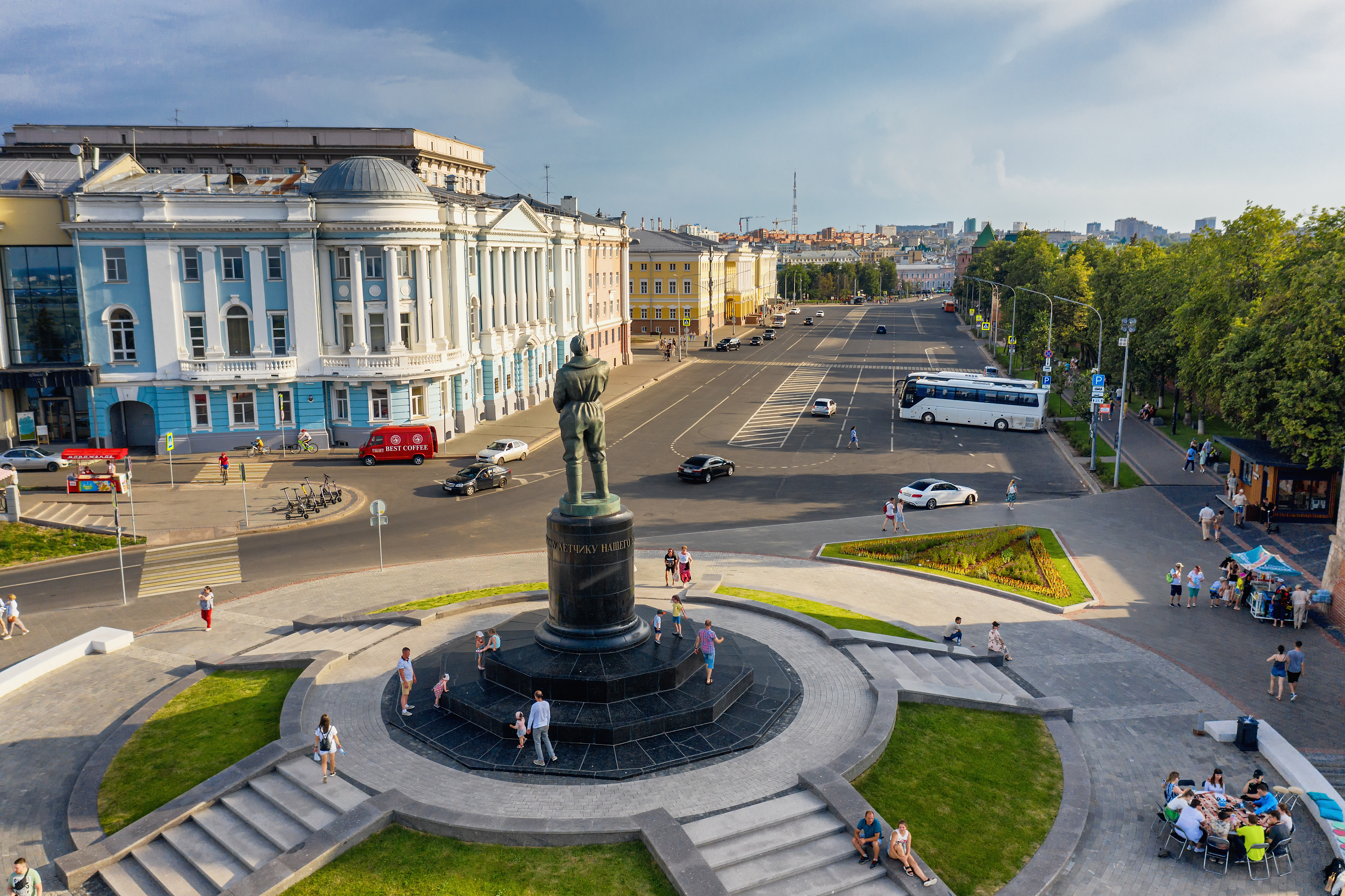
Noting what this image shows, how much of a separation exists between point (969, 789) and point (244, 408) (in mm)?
46616

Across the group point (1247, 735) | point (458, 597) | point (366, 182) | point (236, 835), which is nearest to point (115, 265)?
point (366, 182)

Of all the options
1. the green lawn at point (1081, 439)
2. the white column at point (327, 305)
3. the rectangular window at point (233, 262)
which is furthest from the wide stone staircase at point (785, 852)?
the rectangular window at point (233, 262)

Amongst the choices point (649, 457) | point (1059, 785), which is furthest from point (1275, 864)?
point (649, 457)

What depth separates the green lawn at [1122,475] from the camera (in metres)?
46.4

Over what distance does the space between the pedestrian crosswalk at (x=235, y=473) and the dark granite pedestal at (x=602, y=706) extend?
29480 mm

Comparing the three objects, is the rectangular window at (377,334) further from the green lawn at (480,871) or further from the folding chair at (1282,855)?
the folding chair at (1282,855)

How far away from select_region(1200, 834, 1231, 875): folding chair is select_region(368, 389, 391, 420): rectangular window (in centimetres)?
4668

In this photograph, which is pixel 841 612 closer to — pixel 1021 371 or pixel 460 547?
pixel 460 547

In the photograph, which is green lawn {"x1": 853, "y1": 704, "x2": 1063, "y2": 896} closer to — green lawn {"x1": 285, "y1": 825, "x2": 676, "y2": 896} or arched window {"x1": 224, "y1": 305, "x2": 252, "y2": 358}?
green lawn {"x1": 285, "y1": 825, "x2": 676, "y2": 896}

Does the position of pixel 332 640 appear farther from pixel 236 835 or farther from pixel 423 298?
pixel 423 298

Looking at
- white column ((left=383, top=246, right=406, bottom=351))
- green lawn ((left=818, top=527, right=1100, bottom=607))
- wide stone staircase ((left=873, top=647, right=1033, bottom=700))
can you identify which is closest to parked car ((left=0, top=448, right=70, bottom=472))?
white column ((left=383, top=246, right=406, bottom=351))

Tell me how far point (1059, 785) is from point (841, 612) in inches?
406

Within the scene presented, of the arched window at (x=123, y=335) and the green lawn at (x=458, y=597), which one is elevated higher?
the arched window at (x=123, y=335)

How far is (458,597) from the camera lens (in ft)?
95.7
